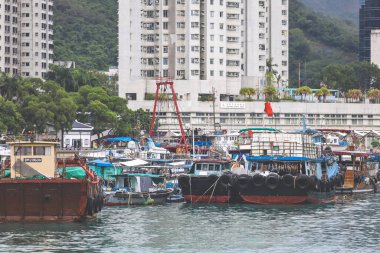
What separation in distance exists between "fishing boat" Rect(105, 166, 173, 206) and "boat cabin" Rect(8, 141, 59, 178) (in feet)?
59.1

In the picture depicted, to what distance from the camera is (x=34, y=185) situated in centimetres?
7875

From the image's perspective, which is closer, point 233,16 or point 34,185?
point 34,185

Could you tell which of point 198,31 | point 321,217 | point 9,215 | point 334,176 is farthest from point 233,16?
point 9,215

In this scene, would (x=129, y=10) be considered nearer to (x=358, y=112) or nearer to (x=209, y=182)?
(x=358, y=112)

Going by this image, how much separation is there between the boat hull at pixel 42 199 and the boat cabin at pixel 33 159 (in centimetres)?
190

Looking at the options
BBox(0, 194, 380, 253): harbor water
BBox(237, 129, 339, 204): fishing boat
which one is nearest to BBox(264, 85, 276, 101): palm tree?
BBox(237, 129, 339, 204): fishing boat

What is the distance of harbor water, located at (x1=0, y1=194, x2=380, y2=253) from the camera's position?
7162cm

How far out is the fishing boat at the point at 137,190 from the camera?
99438 millimetres

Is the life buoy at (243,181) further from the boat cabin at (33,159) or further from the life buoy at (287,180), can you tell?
the boat cabin at (33,159)

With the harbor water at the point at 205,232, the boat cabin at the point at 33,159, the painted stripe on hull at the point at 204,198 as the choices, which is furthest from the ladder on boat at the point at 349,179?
the boat cabin at the point at 33,159

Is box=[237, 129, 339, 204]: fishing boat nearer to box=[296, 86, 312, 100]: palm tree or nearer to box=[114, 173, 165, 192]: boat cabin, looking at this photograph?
box=[114, 173, 165, 192]: boat cabin

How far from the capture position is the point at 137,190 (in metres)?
103

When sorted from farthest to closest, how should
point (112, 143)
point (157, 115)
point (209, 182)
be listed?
1. point (157, 115)
2. point (112, 143)
3. point (209, 182)

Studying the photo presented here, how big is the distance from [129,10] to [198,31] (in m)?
10.7
